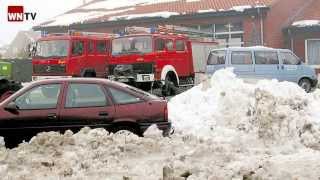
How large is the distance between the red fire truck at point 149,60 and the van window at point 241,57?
2.36 meters

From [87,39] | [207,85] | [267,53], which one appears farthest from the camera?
[87,39]

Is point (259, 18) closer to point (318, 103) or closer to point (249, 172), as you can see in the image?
point (318, 103)

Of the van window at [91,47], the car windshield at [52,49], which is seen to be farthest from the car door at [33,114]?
the van window at [91,47]

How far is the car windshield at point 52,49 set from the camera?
864 inches

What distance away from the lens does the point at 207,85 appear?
1592 cm

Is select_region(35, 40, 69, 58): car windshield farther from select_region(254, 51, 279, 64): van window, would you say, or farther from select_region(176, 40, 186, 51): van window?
select_region(254, 51, 279, 64): van window

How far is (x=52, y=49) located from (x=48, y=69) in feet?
2.58

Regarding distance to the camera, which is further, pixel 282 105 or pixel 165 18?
pixel 165 18

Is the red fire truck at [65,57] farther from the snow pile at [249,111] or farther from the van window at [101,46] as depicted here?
the snow pile at [249,111]

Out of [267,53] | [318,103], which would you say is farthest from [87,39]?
[318,103]

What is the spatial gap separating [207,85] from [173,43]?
6.53m

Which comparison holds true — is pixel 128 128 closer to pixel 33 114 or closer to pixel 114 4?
pixel 33 114

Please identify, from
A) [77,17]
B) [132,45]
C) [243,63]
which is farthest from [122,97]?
[77,17]

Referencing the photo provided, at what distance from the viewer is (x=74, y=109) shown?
10445 mm
